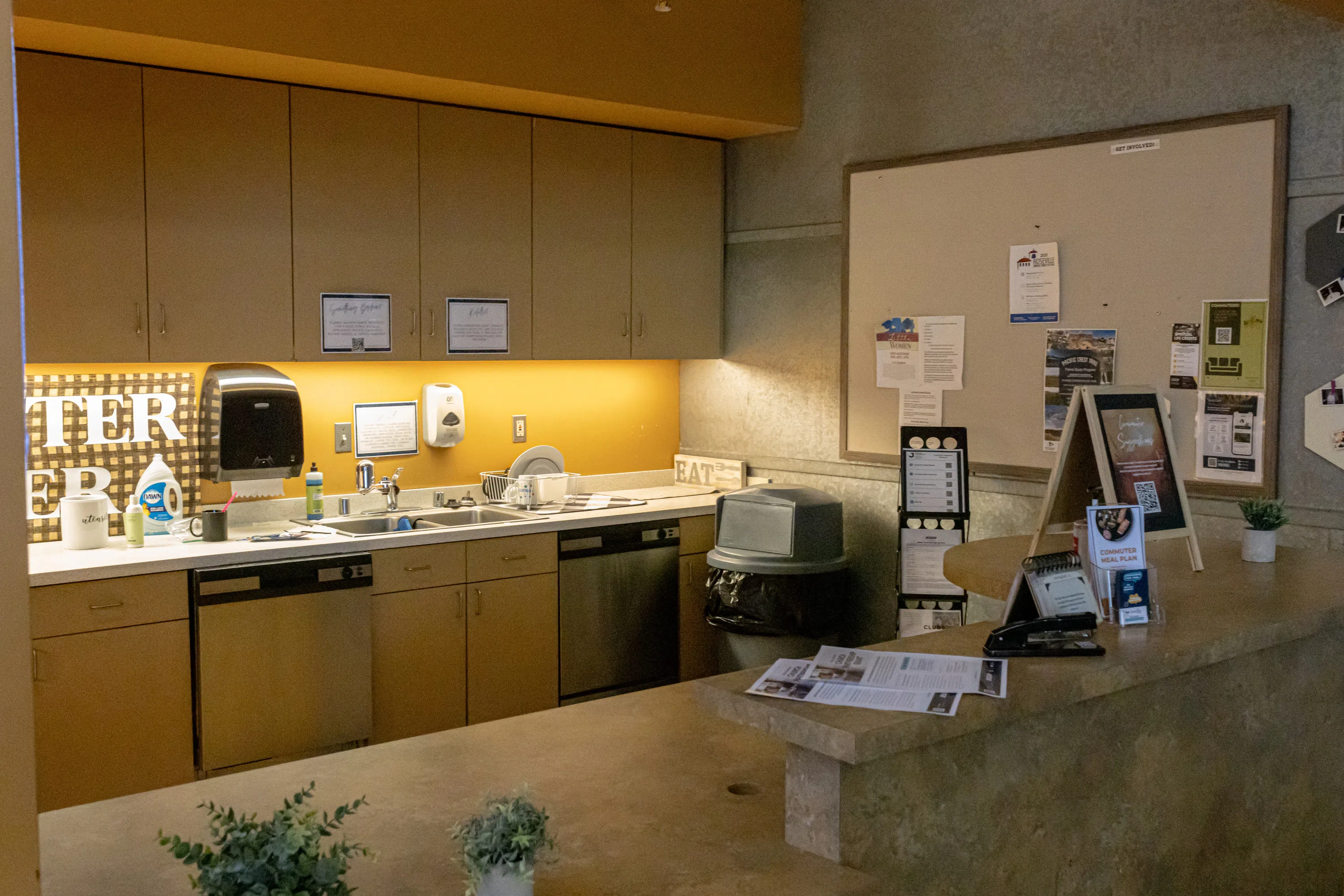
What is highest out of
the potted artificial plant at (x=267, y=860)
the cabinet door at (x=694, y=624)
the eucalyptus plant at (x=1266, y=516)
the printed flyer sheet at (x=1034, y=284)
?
the printed flyer sheet at (x=1034, y=284)

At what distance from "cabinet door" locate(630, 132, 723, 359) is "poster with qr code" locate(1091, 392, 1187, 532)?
287cm

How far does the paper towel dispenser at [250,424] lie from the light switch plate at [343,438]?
17.3 inches

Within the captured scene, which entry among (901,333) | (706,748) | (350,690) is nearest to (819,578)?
(901,333)

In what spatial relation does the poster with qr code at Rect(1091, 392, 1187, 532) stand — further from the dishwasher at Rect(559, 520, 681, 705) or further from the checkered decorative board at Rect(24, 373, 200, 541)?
the checkered decorative board at Rect(24, 373, 200, 541)

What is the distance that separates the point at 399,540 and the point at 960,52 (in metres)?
2.90

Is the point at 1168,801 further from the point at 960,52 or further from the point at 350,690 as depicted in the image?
the point at 960,52

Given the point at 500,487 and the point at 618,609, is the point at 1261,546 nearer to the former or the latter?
the point at 618,609

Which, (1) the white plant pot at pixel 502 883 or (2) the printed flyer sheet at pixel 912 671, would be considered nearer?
(1) the white plant pot at pixel 502 883

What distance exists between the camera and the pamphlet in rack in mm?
4570

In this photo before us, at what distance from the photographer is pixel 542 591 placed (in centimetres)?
483

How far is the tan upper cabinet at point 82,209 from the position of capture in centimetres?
390

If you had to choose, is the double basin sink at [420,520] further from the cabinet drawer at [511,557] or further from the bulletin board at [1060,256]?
the bulletin board at [1060,256]

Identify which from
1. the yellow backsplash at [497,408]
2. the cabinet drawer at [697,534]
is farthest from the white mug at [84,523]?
the cabinet drawer at [697,534]

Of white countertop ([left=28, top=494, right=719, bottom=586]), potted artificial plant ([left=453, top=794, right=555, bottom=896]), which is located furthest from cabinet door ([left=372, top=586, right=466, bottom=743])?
potted artificial plant ([left=453, top=794, right=555, bottom=896])
